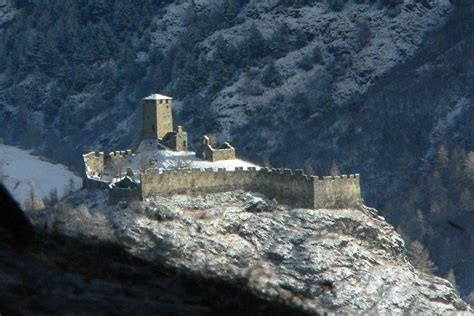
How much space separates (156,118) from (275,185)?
15501 mm

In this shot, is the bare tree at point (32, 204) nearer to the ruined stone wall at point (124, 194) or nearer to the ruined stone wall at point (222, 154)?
the ruined stone wall at point (124, 194)

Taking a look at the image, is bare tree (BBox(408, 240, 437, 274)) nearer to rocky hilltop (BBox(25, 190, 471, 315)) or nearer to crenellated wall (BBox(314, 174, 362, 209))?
rocky hilltop (BBox(25, 190, 471, 315))

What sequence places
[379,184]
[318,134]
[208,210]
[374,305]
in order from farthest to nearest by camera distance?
[318,134], [379,184], [208,210], [374,305]

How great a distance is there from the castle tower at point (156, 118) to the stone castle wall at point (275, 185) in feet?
35.5

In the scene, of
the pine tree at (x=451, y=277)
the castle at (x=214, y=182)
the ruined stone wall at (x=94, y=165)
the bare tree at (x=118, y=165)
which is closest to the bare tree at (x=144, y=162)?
the castle at (x=214, y=182)

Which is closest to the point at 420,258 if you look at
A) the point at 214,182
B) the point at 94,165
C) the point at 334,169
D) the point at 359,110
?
the point at 334,169

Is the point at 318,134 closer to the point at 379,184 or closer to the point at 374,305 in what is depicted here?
the point at 379,184

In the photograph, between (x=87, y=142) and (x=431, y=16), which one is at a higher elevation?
(x=431, y=16)

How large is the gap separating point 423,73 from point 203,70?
28416 mm

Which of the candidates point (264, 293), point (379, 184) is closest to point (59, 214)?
point (264, 293)

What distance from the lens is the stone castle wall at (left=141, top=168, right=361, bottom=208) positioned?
365ft

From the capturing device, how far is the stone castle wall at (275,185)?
11125 centimetres

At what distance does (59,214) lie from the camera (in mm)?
17547

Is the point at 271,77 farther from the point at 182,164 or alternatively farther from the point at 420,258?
the point at 182,164
